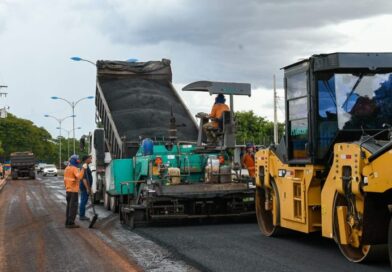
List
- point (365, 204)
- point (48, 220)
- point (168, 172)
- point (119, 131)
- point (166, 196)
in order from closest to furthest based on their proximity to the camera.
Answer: point (365, 204), point (166, 196), point (168, 172), point (48, 220), point (119, 131)

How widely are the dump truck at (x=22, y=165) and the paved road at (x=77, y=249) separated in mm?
35993

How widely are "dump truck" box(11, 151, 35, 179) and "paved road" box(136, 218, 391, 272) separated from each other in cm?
3956

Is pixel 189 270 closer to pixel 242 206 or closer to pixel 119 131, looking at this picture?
pixel 242 206

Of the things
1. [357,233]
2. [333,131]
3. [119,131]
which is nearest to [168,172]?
[119,131]

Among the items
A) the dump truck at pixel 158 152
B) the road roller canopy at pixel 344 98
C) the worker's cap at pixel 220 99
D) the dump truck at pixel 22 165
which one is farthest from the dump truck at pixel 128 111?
the dump truck at pixel 22 165

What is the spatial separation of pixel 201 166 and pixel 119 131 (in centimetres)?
300

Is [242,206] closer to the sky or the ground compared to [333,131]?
closer to the ground

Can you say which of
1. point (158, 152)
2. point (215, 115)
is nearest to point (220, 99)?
point (215, 115)

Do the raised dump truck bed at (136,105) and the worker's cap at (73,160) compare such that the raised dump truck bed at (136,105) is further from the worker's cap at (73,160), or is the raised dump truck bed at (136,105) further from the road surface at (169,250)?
the road surface at (169,250)

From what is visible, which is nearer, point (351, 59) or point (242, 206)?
point (351, 59)

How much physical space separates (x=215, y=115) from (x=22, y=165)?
3896 centimetres

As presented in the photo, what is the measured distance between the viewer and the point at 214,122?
13484 millimetres

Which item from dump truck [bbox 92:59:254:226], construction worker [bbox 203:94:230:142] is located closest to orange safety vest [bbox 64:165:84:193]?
dump truck [bbox 92:59:254:226]

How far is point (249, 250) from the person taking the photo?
28.9 ft
